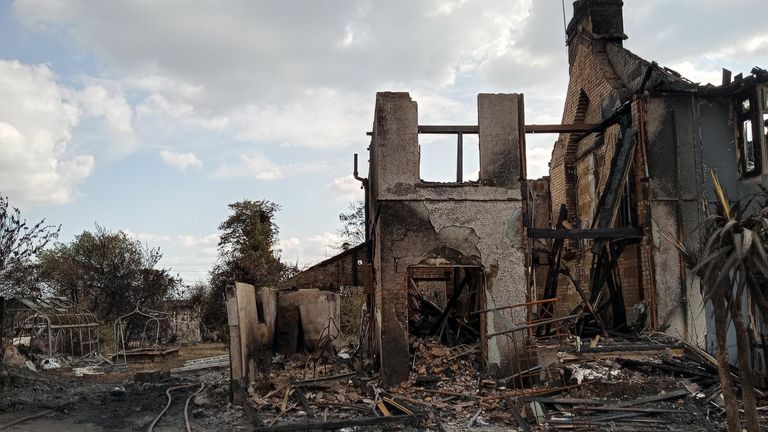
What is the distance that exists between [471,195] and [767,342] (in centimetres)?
600

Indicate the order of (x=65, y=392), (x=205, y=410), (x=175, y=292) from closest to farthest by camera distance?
(x=205, y=410), (x=65, y=392), (x=175, y=292)

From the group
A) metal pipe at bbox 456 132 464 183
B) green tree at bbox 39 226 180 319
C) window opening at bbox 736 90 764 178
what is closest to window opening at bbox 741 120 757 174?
window opening at bbox 736 90 764 178

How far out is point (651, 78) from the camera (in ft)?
45.8

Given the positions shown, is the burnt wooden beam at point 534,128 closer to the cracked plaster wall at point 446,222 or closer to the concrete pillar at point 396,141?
the cracked plaster wall at point 446,222

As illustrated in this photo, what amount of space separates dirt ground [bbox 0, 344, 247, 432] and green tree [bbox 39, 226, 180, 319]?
35.5 feet

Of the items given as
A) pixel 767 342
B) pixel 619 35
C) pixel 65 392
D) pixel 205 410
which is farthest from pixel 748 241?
pixel 65 392

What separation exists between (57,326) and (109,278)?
23.1 feet

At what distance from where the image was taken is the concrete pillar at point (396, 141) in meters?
13.0

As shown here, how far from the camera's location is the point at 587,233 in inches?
529

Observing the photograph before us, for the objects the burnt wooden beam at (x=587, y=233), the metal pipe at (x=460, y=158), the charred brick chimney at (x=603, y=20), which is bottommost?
the burnt wooden beam at (x=587, y=233)

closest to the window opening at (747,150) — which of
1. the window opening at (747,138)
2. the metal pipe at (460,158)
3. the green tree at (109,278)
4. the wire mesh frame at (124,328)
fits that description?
the window opening at (747,138)

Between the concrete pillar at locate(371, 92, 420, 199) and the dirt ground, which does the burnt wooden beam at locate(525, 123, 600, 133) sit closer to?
the concrete pillar at locate(371, 92, 420, 199)

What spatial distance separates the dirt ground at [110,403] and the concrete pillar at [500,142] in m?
6.84

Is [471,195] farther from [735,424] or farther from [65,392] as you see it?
[65,392]
